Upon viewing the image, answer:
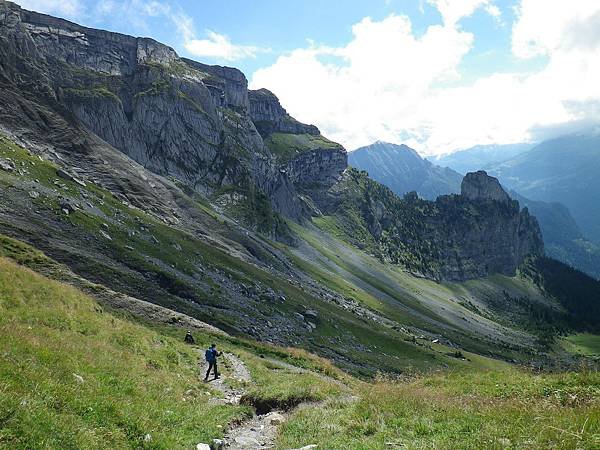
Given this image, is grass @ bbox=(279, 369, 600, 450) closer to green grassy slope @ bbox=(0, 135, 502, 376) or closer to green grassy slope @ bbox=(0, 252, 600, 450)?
green grassy slope @ bbox=(0, 252, 600, 450)

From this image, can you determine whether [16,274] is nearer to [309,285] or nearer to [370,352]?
[370,352]

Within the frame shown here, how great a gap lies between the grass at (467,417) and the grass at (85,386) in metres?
4.13

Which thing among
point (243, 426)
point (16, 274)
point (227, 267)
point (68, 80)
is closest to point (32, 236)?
point (16, 274)

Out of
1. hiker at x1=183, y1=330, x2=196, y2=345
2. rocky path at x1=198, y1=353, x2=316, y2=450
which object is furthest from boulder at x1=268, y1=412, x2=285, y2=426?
hiker at x1=183, y1=330, x2=196, y2=345

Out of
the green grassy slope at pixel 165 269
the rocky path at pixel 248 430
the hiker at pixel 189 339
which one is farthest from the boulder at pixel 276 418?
the green grassy slope at pixel 165 269

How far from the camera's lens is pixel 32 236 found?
58.6 m

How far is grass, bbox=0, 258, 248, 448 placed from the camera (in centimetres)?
1134

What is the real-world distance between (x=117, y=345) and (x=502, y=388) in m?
20.4

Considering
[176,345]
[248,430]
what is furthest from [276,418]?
[176,345]

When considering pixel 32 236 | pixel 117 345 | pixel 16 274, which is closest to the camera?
pixel 117 345

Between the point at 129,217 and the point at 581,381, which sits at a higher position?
the point at 581,381

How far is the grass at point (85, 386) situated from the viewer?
11.3 meters

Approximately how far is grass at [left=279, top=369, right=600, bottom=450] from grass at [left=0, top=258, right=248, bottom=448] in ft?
13.5

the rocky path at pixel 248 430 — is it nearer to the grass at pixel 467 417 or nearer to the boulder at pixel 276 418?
the boulder at pixel 276 418
